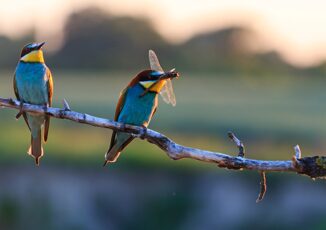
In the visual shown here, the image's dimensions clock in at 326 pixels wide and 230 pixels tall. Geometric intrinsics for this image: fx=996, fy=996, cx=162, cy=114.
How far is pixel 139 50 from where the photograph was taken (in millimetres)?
29281

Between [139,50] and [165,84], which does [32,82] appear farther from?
[139,50]

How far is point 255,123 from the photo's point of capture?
13.6 metres

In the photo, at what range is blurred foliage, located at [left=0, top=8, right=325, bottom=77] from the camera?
92.7 ft

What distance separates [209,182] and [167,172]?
438 mm

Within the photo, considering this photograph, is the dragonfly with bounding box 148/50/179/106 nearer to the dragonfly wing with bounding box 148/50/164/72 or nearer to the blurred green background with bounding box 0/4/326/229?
the dragonfly wing with bounding box 148/50/164/72

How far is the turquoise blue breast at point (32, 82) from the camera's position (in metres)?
4.85

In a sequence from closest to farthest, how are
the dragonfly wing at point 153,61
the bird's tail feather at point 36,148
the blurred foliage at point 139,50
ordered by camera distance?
the dragonfly wing at point 153,61
the bird's tail feather at point 36,148
the blurred foliage at point 139,50

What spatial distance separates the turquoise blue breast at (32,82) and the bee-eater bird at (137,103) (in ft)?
1.33

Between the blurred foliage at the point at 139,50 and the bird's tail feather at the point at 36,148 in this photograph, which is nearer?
the bird's tail feather at the point at 36,148

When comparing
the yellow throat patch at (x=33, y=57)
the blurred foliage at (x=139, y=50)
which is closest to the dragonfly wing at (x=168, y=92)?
the yellow throat patch at (x=33, y=57)

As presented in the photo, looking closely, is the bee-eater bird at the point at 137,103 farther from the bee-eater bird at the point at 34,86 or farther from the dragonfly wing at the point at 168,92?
the bee-eater bird at the point at 34,86

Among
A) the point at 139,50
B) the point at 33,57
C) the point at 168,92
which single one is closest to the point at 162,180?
the point at 33,57

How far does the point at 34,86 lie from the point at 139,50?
964 inches

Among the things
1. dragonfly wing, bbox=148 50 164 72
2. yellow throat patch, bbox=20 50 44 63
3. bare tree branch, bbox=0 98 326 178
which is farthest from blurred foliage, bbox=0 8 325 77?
bare tree branch, bbox=0 98 326 178
